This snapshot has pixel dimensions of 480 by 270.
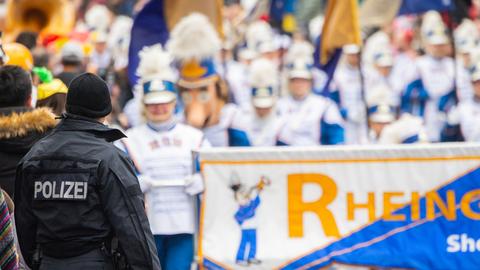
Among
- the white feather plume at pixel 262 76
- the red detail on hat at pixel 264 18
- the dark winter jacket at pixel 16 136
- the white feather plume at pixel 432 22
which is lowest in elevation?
the dark winter jacket at pixel 16 136

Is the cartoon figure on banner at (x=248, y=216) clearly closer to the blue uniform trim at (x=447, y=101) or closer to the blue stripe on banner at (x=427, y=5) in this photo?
the blue stripe on banner at (x=427, y=5)

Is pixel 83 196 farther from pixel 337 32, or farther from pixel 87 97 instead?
pixel 337 32

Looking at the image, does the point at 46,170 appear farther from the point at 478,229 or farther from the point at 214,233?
the point at 478,229

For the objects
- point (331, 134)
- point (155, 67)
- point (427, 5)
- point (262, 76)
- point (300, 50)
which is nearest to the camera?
point (155, 67)

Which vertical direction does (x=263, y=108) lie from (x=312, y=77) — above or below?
below

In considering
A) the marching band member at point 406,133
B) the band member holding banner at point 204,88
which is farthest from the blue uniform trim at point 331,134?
the band member holding banner at point 204,88

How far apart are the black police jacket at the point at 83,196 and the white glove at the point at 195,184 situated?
2.51 meters

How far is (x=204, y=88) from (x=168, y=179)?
2310 millimetres

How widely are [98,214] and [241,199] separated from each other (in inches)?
105

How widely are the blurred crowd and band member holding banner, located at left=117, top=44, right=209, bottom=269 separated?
68 cm

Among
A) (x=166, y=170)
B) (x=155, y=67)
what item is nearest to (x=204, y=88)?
(x=155, y=67)

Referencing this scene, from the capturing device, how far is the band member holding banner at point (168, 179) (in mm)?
9266

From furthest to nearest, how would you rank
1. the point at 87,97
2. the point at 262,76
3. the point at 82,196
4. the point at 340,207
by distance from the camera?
the point at 262,76 → the point at 340,207 → the point at 87,97 → the point at 82,196

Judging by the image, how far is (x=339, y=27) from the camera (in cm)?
1356
